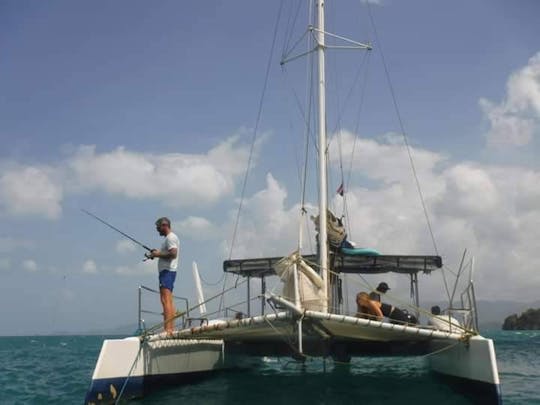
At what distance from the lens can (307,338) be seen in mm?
12883

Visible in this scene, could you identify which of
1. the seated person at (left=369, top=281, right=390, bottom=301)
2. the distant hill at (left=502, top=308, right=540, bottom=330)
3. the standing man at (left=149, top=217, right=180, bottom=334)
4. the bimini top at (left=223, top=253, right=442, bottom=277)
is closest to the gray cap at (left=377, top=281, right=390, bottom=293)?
the seated person at (left=369, top=281, right=390, bottom=301)

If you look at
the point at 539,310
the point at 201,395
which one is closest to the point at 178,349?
the point at 201,395

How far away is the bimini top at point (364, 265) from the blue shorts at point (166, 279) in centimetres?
749

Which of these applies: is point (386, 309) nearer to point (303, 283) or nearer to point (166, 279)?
point (303, 283)

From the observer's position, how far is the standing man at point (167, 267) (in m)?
11.1

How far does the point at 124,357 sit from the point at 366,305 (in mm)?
5218

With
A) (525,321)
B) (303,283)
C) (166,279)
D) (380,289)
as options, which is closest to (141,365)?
(166,279)

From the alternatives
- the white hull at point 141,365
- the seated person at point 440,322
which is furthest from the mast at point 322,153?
the white hull at point 141,365

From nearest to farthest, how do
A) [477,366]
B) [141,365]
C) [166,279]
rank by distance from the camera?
[477,366] → [141,365] → [166,279]

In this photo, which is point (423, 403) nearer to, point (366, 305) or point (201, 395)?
point (366, 305)

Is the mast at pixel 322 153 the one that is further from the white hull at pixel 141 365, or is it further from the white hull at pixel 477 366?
the white hull at pixel 141 365

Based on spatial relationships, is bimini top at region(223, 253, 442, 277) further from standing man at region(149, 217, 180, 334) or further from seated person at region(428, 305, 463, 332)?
standing man at region(149, 217, 180, 334)

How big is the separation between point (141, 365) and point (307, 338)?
13.3ft

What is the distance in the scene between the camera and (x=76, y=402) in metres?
11.3
